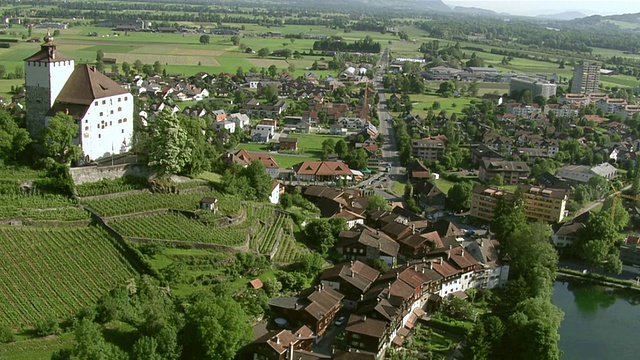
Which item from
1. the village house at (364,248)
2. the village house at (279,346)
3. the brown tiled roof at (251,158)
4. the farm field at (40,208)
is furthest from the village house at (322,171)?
the village house at (279,346)

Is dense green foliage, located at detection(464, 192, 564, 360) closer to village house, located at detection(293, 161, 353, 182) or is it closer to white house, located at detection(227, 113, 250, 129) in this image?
village house, located at detection(293, 161, 353, 182)

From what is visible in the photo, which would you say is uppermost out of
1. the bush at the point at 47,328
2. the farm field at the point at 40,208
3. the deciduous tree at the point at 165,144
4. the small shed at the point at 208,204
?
the deciduous tree at the point at 165,144

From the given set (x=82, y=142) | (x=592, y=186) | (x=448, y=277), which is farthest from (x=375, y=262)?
(x=592, y=186)

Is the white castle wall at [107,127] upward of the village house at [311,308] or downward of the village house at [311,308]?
upward

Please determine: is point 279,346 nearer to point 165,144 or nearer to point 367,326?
point 367,326

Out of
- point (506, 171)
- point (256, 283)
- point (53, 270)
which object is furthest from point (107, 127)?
point (506, 171)

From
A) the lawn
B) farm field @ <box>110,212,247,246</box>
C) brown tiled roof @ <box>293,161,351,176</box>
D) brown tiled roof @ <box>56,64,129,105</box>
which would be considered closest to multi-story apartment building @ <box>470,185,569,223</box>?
brown tiled roof @ <box>293,161,351,176</box>

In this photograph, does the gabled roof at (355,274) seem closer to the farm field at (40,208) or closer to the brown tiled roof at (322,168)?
the farm field at (40,208)
